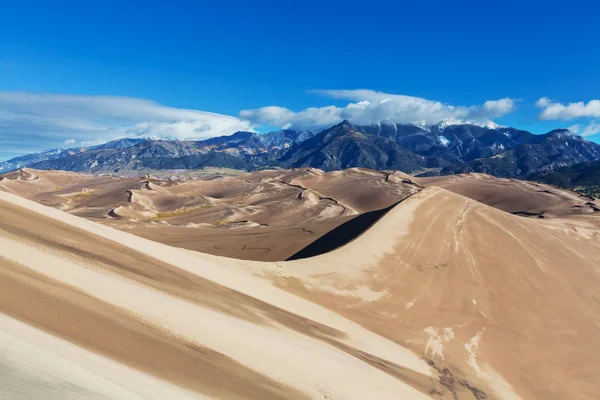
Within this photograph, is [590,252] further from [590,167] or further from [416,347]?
[590,167]

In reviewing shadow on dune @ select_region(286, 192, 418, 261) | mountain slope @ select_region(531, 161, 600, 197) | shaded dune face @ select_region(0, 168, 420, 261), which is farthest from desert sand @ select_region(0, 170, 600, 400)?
mountain slope @ select_region(531, 161, 600, 197)

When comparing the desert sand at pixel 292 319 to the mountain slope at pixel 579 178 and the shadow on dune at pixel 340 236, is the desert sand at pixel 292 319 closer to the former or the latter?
the shadow on dune at pixel 340 236

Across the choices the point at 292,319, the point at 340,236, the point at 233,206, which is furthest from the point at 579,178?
the point at 292,319

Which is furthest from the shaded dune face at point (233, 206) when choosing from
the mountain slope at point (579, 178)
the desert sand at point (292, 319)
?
the mountain slope at point (579, 178)

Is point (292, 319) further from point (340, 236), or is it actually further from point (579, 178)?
point (579, 178)

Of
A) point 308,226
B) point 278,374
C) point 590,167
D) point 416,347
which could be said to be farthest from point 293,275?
point 590,167
